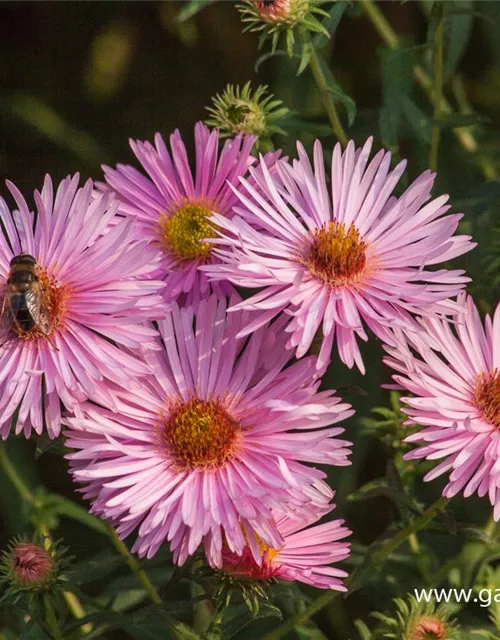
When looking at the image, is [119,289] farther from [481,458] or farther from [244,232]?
[481,458]

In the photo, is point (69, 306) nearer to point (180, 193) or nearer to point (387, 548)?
point (180, 193)

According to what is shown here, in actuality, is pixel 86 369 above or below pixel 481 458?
above

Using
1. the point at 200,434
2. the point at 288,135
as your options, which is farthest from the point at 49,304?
the point at 288,135

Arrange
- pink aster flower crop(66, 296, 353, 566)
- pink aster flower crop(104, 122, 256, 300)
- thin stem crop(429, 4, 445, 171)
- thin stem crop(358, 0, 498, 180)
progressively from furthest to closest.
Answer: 1. thin stem crop(358, 0, 498, 180)
2. thin stem crop(429, 4, 445, 171)
3. pink aster flower crop(104, 122, 256, 300)
4. pink aster flower crop(66, 296, 353, 566)

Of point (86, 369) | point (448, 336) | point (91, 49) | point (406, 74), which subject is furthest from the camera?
point (91, 49)

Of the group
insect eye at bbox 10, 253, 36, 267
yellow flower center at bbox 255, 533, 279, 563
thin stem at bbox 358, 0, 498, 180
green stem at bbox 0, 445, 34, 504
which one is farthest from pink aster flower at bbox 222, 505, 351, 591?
thin stem at bbox 358, 0, 498, 180

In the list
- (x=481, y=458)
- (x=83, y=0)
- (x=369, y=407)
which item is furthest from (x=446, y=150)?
(x=83, y=0)

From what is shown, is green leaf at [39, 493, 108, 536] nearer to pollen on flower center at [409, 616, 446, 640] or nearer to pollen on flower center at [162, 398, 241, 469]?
pollen on flower center at [162, 398, 241, 469]
